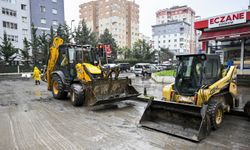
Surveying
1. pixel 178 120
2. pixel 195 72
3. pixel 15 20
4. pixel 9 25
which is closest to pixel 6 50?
pixel 9 25

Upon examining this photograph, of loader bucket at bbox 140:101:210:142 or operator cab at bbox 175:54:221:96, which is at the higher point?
operator cab at bbox 175:54:221:96

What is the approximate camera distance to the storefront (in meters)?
12.6

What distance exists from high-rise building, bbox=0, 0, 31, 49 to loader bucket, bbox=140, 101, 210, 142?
38480mm

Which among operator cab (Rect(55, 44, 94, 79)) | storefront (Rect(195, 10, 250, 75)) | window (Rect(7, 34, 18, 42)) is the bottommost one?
operator cab (Rect(55, 44, 94, 79))

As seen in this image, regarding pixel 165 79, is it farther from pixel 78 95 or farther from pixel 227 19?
pixel 78 95

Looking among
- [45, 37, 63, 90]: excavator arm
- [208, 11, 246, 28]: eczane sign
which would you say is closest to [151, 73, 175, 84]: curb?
[208, 11, 246, 28]: eczane sign

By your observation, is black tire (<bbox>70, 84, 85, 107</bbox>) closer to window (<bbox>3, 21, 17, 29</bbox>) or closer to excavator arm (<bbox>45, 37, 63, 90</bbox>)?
excavator arm (<bbox>45, 37, 63, 90</bbox>)

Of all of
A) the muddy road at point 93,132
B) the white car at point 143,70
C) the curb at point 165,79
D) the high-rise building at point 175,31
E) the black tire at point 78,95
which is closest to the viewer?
the muddy road at point 93,132

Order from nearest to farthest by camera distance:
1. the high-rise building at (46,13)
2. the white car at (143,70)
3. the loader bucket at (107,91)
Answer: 1. the loader bucket at (107,91)
2. the white car at (143,70)
3. the high-rise building at (46,13)

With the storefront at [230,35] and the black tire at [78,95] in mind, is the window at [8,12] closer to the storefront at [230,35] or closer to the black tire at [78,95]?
the storefront at [230,35]

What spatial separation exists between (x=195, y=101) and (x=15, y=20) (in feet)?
140

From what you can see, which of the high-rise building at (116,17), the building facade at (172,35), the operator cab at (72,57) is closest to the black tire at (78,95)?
the operator cab at (72,57)

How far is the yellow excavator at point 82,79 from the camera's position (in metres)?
7.29

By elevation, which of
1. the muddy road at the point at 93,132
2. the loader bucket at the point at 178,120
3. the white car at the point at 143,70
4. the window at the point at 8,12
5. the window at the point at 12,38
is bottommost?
the muddy road at the point at 93,132
